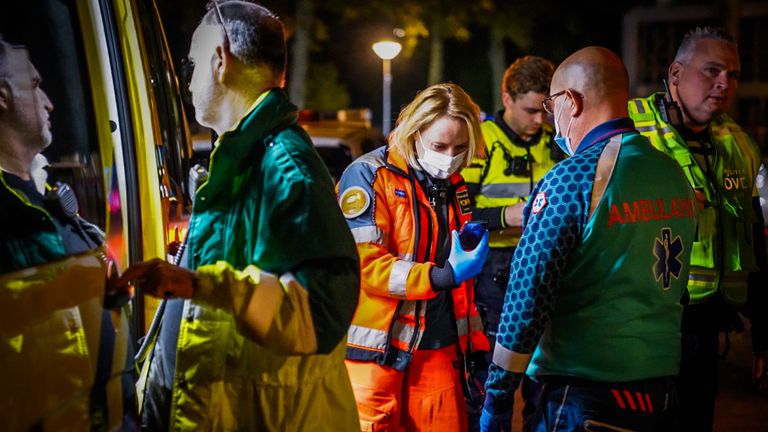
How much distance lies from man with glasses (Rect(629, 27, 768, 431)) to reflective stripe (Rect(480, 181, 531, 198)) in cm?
93

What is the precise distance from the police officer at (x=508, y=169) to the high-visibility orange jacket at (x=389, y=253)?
113 cm

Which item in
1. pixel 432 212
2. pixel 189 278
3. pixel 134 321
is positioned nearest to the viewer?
pixel 189 278

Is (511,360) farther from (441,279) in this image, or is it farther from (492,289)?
(492,289)

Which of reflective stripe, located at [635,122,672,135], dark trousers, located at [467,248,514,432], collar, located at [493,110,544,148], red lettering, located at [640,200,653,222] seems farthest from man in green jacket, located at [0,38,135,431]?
collar, located at [493,110,544,148]

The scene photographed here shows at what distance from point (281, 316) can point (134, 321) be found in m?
0.64

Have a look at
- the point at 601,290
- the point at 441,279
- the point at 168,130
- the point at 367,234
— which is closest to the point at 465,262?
the point at 441,279

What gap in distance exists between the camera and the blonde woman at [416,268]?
3094mm

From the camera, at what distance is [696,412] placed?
3.62m

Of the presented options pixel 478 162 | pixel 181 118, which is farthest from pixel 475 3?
pixel 181 118

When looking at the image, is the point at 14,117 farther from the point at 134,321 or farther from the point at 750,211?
the point at 750,211

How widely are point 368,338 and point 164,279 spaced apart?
4.98ft

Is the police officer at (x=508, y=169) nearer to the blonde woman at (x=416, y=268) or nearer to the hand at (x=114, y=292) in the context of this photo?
the blonde woman at (x=416, y=268)

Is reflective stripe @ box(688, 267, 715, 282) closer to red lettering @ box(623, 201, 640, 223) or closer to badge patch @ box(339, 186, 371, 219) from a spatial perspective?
red lettering @ box(623, 201, 640, 223)

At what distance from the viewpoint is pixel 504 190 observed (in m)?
4.50
